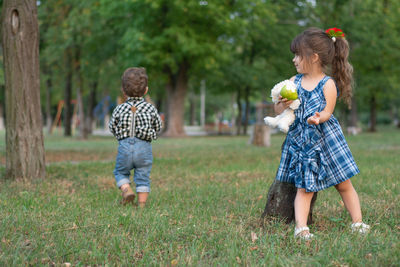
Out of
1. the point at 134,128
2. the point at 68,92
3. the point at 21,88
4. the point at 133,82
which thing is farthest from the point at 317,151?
the point at 68,92

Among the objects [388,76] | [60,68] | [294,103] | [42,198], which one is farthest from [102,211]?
[388,76]

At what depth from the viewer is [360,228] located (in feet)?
11.8

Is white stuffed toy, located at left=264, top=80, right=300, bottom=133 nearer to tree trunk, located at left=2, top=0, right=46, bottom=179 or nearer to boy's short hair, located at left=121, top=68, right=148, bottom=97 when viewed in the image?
boy's short hair, located at left=121, top=68, right=148, bottom=97

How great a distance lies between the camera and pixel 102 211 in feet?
14.4

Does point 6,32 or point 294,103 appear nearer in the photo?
point 294,103

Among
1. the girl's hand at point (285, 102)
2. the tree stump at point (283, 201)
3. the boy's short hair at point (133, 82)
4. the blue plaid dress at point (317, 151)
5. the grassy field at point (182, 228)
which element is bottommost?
the grassy field at point (182, 228)

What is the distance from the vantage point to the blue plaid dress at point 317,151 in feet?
11.6

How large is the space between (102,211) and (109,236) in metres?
0.95

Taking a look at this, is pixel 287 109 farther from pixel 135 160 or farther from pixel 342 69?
pixel 135 160

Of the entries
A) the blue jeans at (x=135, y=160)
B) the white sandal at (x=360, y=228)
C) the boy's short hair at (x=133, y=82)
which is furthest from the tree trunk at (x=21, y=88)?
the white sandal at (x=360, y=228)

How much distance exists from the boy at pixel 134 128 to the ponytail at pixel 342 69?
2.07 metres

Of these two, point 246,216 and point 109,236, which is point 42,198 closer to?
point 109,236

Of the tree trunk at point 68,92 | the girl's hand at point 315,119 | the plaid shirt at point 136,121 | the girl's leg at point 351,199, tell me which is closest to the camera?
the girl's hand at point 315,119

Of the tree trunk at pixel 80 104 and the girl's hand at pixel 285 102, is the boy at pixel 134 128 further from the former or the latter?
the tree trunk at pixel 80 104
